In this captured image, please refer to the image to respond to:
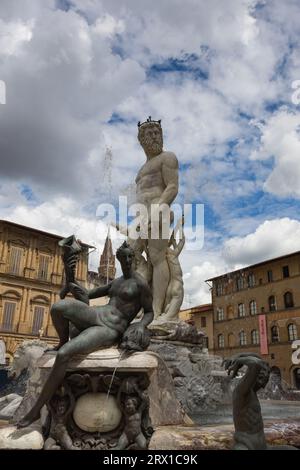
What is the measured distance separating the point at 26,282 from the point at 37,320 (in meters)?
3.97

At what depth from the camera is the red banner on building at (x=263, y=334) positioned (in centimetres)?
4056

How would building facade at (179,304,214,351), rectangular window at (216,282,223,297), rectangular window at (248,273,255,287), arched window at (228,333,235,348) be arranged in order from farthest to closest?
rectangular window at (216,282,223,297)
building facade at (179,304,214,351)
arched window at (228,333,235,348)
rectangular window at (248,273,255,287)

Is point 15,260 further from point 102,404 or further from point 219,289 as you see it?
point 102,404

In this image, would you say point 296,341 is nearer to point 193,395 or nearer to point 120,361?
point 193,395

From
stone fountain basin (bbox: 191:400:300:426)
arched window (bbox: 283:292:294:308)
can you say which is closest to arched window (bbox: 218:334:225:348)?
arched window (bbox: 283:292:294:308)

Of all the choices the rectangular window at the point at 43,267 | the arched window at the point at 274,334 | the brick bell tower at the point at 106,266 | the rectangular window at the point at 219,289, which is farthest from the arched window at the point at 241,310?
the rectangular window at the point at 43,267

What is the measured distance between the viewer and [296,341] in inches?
1526

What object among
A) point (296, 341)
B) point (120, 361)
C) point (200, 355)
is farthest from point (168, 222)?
point (296, 341)

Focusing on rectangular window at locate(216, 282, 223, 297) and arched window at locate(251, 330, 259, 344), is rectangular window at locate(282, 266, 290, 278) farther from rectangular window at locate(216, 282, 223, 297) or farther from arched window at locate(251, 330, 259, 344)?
rectangular window at locate(216, 282, 223, 297)

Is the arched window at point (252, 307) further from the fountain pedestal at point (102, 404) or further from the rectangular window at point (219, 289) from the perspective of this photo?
the fountain pedestal at point (102, 404)

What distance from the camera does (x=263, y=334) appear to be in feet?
138

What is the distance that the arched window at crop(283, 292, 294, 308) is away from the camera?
4094 centimetres

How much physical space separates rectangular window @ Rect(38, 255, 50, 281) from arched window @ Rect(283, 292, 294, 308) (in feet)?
82.6

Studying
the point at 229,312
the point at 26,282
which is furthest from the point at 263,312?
the point at 26,282
